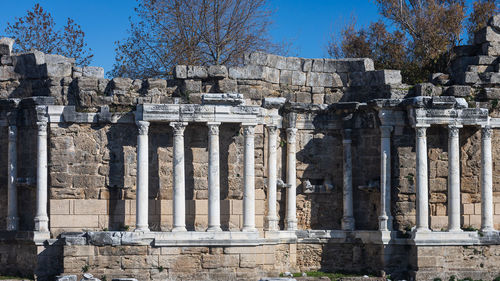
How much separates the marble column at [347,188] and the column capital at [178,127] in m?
4.94

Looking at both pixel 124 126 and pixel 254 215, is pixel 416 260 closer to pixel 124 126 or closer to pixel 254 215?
pixel 254 215

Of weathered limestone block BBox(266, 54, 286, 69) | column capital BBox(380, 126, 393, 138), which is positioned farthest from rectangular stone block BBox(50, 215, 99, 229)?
column capital BBox(380, 126, 393, 138)

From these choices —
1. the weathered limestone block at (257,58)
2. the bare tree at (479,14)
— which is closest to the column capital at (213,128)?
the weathered limestone block at (257,58)

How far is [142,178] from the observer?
2338 centimetres

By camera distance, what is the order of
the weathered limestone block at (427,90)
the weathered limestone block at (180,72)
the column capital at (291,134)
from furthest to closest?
the column capital at (291,134)
the weathered limestone block at (427,90)
the weathered limestone block at (180,72)

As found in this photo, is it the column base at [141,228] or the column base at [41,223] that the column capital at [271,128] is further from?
the column base at [41,223]

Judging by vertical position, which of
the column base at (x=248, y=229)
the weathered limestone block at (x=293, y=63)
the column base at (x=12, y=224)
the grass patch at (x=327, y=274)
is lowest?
the grass patch at (x=327, y=274)

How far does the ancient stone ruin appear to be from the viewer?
77.0 ft

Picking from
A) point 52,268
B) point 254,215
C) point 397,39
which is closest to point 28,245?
point 52,268

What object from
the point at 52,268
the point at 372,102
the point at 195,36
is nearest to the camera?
the point at 52,268

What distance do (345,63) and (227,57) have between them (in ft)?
31.5

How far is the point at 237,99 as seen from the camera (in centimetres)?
2384

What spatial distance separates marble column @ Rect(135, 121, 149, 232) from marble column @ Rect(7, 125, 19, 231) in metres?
3.31

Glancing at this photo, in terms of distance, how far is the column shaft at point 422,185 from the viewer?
24.5 m
